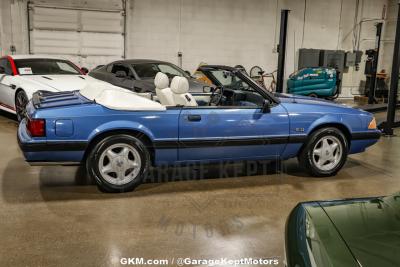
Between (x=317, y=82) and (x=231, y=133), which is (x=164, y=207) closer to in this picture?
(x=231, y=133)

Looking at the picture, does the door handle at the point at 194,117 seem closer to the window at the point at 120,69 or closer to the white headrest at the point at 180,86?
the white headrest at the point at 180,86

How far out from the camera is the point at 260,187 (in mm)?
4406

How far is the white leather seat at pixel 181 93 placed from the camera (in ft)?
14.6

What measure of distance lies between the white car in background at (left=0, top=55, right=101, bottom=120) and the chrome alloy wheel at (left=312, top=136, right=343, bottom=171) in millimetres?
3905

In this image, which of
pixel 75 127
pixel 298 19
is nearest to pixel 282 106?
pixel 75 127

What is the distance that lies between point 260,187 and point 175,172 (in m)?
0.98

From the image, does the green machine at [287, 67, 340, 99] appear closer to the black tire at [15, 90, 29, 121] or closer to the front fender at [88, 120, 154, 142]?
the black tire at [15, 90, 29, 121]

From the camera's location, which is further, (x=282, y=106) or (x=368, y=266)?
(x=282, y=106)

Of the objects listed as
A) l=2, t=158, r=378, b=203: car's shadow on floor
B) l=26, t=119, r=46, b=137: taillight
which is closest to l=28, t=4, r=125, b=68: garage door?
l=2, t=158, r=378, b=203: car's shadow on floor

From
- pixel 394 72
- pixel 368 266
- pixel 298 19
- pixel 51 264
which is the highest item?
pixel 298 19

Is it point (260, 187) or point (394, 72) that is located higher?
point (394, 72)

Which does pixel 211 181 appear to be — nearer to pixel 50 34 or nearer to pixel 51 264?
pixel 51 264

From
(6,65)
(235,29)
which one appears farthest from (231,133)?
(235,29)

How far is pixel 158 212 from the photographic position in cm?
366
